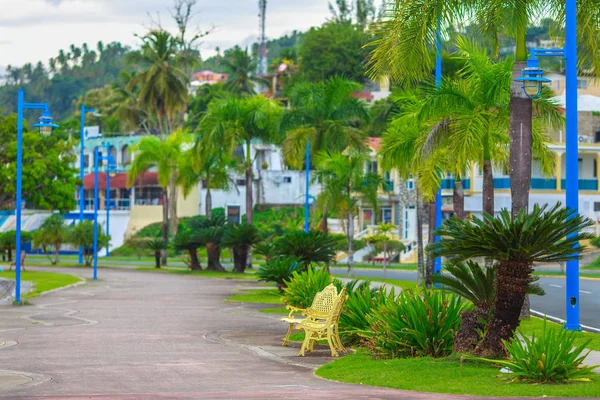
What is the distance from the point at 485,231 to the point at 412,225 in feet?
192

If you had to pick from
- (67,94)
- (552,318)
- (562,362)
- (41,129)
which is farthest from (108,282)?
(67,94)

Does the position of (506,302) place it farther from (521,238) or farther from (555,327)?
(555,327)

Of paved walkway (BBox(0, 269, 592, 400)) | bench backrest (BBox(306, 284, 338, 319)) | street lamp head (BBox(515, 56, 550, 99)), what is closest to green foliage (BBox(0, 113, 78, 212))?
paved walkway (BBox(0, 269, 592, 400))

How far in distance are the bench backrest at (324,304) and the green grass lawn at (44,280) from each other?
15817mm

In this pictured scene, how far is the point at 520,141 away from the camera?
20188mm

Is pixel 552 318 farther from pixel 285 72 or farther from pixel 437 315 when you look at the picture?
pixel 285 72

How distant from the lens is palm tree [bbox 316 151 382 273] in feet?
158

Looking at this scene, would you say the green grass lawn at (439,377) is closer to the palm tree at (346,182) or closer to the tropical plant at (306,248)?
the tropical plant at (306,248)

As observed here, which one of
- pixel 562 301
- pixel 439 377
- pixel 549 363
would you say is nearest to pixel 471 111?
pixel 562 301

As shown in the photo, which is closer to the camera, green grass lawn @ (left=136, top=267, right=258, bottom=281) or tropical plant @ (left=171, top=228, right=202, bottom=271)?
green grass lawn @ (left=136, top=267, right=258, bottom=281)

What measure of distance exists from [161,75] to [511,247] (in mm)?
73751

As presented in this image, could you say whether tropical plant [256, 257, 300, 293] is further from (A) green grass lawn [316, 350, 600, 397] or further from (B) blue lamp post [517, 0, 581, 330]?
(A) green grass lawn [316, 350, 600, 397]

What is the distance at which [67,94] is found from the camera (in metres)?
199

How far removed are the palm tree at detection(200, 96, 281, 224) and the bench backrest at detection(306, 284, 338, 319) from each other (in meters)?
33.8
